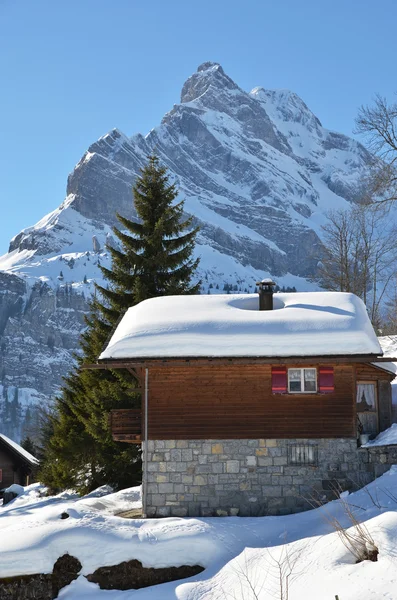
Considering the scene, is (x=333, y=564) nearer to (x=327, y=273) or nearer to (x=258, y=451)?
(x=258, y=451)

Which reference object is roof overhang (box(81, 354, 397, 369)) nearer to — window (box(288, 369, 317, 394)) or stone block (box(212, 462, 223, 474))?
window (box(288, 369, 317, 394))

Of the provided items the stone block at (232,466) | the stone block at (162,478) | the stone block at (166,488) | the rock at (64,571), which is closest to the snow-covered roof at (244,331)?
the stone block at (232,466)

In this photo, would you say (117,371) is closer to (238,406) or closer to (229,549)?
(238,406)

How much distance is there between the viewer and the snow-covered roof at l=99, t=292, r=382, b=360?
16797 mm

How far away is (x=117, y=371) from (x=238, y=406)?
5.72m

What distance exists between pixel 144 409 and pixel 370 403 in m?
6.87

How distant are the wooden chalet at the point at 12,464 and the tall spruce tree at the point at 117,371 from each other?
14430mm

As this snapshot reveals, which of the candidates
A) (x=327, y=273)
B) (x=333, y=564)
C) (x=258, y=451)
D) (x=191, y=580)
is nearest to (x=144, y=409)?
(x=258, y=451)

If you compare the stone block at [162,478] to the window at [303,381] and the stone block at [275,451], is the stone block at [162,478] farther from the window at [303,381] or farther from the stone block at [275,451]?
the window at [303,381]

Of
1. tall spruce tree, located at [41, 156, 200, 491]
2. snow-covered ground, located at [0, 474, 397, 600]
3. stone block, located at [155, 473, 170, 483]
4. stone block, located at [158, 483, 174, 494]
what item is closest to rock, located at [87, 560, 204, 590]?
snow-covered ground, located at [0, 474, 397, 600]

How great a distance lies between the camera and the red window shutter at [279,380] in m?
17.0

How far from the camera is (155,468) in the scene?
668 inches

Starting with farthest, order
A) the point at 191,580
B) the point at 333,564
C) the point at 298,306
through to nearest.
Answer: the point at 298,306
the point at 191,580
the point at 333,564

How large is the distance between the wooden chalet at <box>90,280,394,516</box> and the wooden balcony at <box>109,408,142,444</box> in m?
0.05
